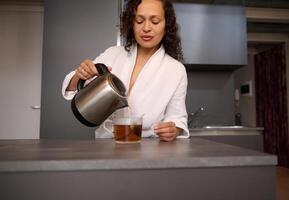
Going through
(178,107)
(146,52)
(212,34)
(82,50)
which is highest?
(212,34)

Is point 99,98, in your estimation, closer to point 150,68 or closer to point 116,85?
point 116,85

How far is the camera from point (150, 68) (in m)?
1.06

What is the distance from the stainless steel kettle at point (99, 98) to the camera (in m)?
0.79

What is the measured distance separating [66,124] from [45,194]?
1717 millimetres

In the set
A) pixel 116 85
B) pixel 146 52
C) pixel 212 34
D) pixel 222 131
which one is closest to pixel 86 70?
pixel 116 85

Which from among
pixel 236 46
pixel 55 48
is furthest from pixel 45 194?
pixel 236 46

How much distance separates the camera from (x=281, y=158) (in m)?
4.54

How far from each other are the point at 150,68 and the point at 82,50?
4.14 ft

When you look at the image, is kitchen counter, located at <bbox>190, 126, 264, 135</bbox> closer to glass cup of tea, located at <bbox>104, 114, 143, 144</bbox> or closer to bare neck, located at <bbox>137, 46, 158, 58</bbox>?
bare neck, located at <bbox>137, 46, 158, 58</bbox>

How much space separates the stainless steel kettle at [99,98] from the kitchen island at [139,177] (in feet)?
1.04

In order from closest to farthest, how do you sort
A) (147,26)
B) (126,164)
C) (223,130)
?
1. (126,164)
2. (147,26)
3. (223,130)

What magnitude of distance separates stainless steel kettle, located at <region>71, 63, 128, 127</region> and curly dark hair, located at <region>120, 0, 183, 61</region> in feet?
1.20

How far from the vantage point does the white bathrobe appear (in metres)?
1.01

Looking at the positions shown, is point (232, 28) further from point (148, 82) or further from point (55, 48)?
point (148, 82)
